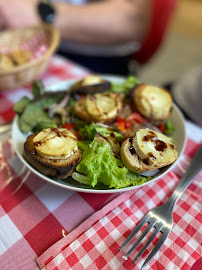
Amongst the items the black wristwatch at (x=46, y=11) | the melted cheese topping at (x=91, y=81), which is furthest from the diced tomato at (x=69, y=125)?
the black wristwatch at (x=46, y=11)

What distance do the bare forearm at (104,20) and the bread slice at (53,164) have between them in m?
1.46

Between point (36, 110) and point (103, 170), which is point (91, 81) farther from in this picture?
point (103, 170)

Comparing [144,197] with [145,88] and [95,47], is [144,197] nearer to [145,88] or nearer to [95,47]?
[145,88]

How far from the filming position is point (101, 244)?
830mm

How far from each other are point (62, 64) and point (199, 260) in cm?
148

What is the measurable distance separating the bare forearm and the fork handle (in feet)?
4.50

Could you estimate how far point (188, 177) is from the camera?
3.43 feet

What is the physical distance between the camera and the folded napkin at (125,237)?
0.79 metres

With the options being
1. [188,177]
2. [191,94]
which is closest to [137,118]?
[188,177]

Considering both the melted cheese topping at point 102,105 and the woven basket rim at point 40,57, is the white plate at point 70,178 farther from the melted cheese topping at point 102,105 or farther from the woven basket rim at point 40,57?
the melted cheese topping at point 102,105

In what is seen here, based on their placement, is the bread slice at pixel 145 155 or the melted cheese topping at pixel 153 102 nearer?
the bread slice at pixel 145 155

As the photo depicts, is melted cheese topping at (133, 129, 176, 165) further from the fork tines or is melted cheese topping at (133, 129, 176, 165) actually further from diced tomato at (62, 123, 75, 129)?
diced tomato at (62, 123, 75, 129)

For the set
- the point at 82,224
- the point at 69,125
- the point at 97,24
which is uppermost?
the point at 97,24

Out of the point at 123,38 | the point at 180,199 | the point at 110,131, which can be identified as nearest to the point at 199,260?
the point at 180,199
